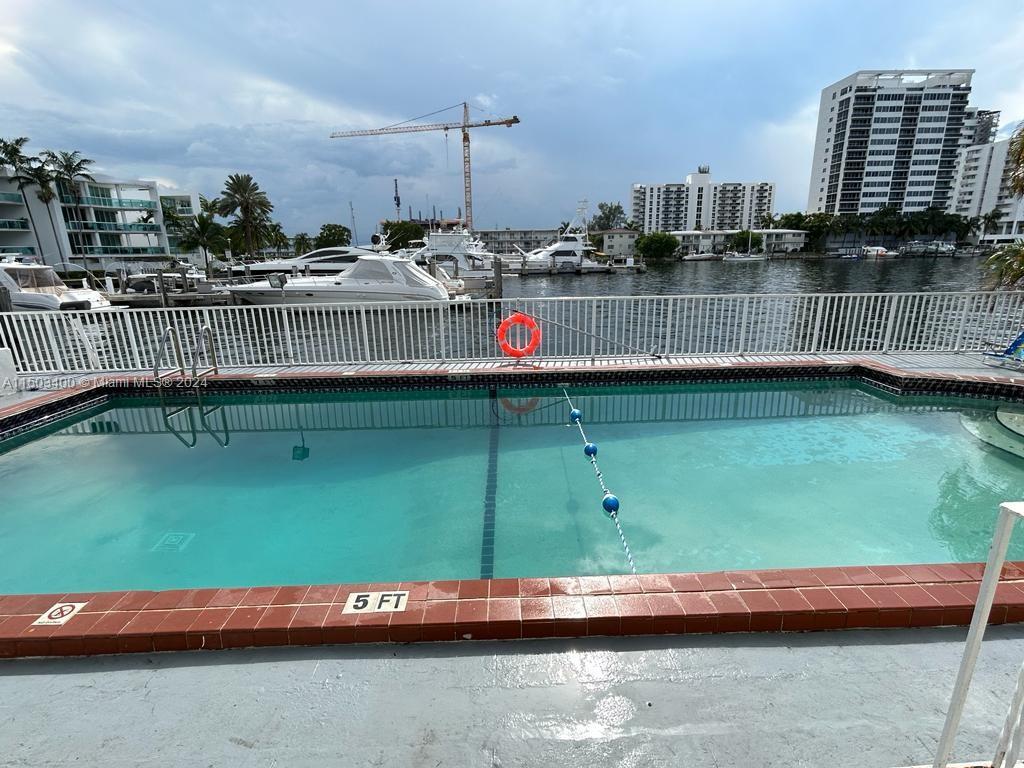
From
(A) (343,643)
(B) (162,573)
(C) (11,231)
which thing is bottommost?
(B) (162,573)

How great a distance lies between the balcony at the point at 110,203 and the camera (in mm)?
36119

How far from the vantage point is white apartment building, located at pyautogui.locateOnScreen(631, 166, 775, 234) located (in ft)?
379

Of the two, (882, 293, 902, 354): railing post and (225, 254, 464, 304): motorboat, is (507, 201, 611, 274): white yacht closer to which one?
(225, 254, 464, 304): motorboat

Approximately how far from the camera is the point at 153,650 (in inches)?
76.5

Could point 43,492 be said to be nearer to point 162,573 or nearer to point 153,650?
point 162,573

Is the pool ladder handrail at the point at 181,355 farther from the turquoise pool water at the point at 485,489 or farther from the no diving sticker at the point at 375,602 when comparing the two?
the no diving sticker at the point at 375,602

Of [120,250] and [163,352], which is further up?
[120,250]

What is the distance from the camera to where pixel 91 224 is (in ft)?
125

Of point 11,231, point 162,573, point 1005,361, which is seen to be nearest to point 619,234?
point 11,231

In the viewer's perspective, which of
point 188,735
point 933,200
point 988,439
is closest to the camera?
point 188,735

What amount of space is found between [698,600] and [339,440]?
13.1 feet

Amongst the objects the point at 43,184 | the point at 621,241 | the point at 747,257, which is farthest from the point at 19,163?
the point at 747,257

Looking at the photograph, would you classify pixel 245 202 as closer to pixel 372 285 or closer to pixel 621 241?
pixel 372 285

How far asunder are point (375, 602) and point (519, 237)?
312 ft
